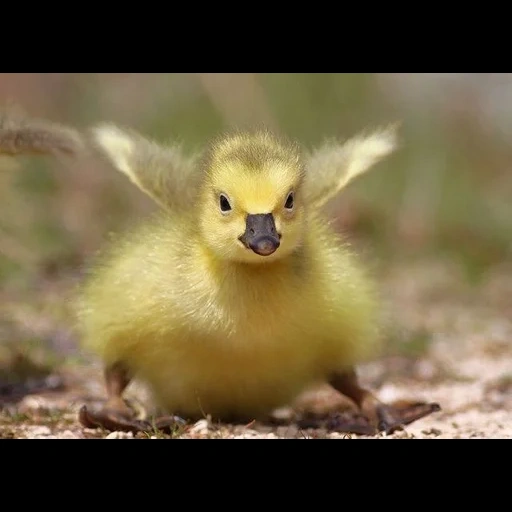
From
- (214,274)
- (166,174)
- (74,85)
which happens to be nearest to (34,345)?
(166,174)

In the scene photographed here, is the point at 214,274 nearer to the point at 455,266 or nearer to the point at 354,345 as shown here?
the point at 354,345

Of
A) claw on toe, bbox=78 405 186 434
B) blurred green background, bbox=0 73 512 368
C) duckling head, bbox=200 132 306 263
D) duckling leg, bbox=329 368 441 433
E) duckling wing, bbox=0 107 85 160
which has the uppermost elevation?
blurred green background, bbox=0 73 512 368

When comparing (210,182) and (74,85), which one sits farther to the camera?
(74,85)

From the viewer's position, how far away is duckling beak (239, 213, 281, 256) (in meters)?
3.60

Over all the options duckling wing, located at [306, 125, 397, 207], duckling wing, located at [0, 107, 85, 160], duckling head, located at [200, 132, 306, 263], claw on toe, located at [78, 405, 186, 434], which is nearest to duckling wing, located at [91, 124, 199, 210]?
duckling wing, located at [0, 107, 85, 160]

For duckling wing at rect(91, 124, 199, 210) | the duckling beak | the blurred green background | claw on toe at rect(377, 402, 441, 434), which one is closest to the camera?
the duckling beak

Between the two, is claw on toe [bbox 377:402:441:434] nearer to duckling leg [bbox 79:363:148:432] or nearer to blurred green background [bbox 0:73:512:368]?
duckling leg [bbox 79:363:148:432]

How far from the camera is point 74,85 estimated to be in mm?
11195

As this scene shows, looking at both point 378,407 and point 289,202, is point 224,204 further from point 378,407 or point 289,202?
point 378,407

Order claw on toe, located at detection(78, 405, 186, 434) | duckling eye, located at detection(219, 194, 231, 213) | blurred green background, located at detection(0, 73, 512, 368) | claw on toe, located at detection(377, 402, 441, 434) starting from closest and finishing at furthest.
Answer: duckling eye, located at detection(219, 194, 231, 213) → claw on toe, located at detection(78, 405, 186, 434) → claw on toe, located at detection(377, 402, 441, 434) → blurred green background, located at detection(0, 73, 512, 368)

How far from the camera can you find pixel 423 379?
5.55 m

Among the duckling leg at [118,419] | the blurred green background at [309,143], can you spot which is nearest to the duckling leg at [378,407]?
the duckling leg at [118,419]

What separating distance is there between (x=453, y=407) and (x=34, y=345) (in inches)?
83.8
